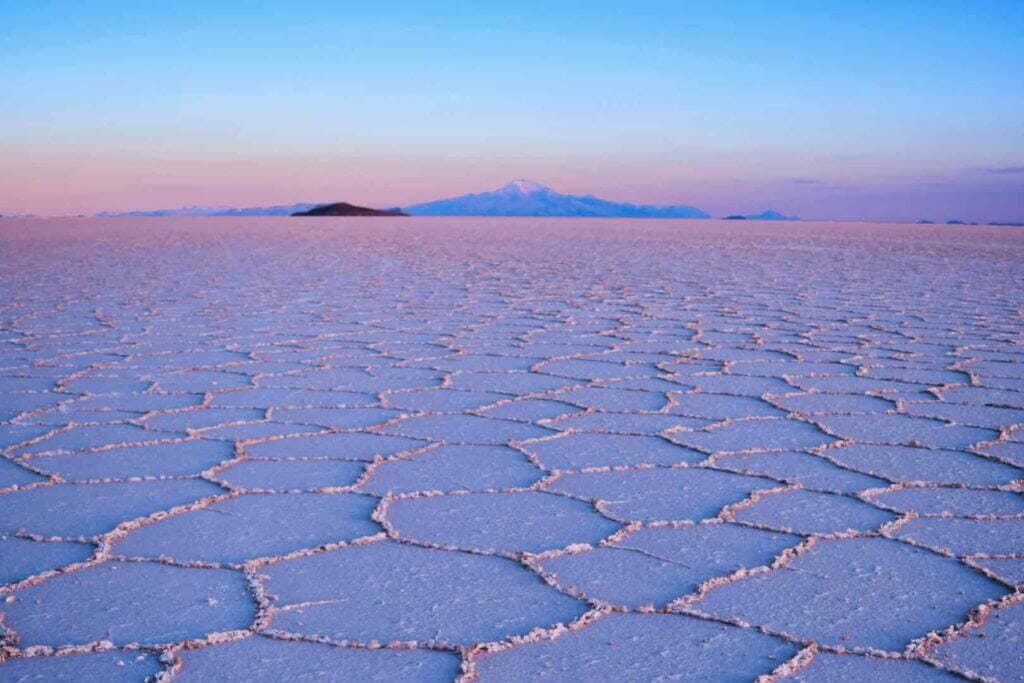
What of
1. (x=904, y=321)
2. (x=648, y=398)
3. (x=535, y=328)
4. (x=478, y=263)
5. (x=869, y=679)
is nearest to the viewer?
(x=869, y=679)

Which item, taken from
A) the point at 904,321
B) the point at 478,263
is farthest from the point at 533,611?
the point at 478,263

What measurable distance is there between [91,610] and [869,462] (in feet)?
4.73

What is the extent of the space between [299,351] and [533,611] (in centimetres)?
235

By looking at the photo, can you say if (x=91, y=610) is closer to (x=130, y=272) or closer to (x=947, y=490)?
(x=947, y=490)

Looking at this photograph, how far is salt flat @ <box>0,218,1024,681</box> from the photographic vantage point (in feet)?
4.09

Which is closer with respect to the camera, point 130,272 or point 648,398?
point 648,398

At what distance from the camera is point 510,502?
5.96 feet

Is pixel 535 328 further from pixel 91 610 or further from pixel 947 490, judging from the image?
pixel 91 610

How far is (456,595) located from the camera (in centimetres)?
139

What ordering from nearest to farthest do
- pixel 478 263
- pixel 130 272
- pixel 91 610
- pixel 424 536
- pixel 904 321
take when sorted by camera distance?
pixel 91 610 < pixel 424 536 < pixel 904 321 < pixel 130 272 < pixel 478 263

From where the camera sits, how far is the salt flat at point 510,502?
1.25 m

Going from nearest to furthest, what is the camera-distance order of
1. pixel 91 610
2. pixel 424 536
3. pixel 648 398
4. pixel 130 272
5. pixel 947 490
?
pixel 91 610
pixel 424 536
pixel 947 490
pixel 648 398
pixel 130 272

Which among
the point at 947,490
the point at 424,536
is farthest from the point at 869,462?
the point at 424,536

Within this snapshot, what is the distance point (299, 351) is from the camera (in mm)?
3557
